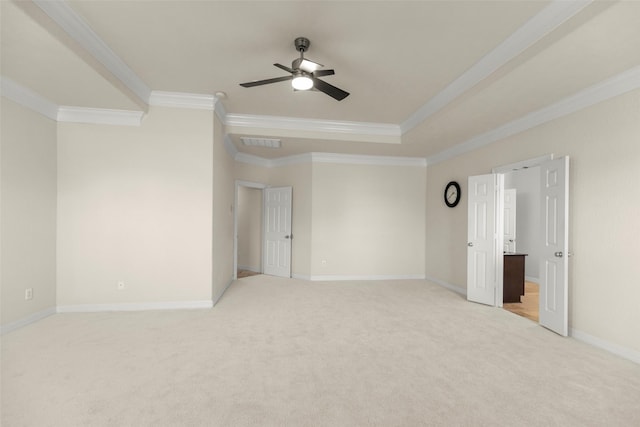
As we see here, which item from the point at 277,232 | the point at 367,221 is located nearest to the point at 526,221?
the point at 367,221

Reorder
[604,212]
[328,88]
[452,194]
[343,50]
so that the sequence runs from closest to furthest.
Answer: [328,88], [343,50], [604,212], [452,194]

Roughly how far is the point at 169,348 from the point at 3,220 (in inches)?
90.2

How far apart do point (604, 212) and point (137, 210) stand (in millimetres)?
5483

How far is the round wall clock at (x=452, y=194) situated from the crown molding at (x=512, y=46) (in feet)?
6.09

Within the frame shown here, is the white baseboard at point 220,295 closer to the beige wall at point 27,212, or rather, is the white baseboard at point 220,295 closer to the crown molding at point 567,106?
the beige wall at point 27,212

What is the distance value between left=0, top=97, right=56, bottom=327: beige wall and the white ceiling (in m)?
0.46

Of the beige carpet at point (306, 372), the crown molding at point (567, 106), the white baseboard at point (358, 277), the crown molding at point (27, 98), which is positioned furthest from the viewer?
the white baseboard at point (358, 277)

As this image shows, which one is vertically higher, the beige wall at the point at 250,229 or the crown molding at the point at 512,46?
the crown molding at the point at 512,46

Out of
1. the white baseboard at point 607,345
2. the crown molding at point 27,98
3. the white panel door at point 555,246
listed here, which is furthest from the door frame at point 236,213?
the white baseboard at point 607,345

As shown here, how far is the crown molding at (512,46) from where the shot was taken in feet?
7.11

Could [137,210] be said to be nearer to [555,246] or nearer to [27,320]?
[27,320]

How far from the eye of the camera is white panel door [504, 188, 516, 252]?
6.64 m

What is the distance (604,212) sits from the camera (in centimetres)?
304

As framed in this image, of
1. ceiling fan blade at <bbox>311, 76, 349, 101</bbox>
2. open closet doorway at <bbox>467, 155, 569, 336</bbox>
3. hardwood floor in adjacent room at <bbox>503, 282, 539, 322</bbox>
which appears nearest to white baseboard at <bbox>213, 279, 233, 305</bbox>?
ceiling fan blade at <bbox>311, 76, 349, 101</bbox>
